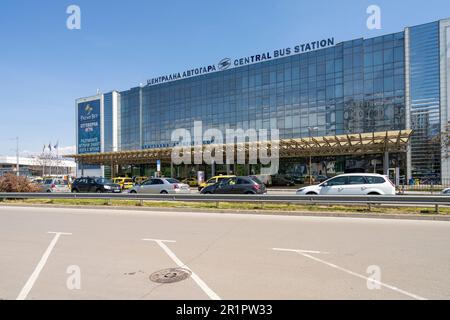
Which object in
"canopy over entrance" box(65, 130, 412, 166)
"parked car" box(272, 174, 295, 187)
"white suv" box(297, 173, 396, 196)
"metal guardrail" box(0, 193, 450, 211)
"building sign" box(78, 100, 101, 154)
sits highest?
"building sign" box(78, 100, 101, 154)

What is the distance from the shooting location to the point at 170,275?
16.3 feet

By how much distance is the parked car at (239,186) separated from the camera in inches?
674

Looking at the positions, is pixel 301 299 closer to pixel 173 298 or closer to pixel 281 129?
pixel 173 298

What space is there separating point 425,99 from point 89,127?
70854mm

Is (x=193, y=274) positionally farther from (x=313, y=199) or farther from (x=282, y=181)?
(x=282, y=181)

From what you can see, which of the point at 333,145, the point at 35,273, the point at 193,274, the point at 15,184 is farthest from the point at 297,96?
the point at 35,273

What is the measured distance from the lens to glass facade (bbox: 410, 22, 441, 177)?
35.7 m

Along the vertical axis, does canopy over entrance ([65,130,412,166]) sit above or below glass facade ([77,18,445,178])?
below

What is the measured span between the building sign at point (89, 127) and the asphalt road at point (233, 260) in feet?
217

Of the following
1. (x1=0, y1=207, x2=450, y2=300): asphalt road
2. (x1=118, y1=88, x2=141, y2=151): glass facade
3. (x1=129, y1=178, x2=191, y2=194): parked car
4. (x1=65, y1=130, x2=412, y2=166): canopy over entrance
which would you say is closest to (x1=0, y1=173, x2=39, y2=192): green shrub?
(x1=129, y1=178, x2=191, y2=194): parked car

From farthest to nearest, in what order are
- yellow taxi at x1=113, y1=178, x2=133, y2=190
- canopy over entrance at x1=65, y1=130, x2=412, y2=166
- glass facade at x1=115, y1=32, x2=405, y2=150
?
glass facade at x1=115, y1=32, x2=405, y2=150 < yellow taxi at x1=113, y1=178, x2=133, y2=190 < canopy over entrance at x1=65, y1=130, x2=412, y2=166

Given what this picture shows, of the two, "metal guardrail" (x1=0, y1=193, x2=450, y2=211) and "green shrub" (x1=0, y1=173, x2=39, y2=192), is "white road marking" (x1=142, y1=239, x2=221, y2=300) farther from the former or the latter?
"green shrub" (x1=0, y1=173, x2=39, y2=192)

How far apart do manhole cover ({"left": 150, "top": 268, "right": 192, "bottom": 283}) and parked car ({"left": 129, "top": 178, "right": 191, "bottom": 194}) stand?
14.8 m

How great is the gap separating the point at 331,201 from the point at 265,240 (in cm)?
604
